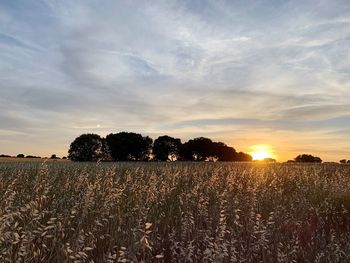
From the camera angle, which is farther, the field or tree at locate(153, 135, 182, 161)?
tree at locate(153, 135, 182, 161)

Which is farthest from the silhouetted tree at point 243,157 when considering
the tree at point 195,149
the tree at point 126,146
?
the tree at point 126,146

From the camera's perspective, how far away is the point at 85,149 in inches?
2520

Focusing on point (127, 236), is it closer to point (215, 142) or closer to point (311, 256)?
point (311, 256)

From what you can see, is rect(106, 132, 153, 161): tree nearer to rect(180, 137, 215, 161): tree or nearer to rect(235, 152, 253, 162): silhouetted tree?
rect(180, 137, 215, 161): tree

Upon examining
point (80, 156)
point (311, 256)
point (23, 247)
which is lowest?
point (311, 256)

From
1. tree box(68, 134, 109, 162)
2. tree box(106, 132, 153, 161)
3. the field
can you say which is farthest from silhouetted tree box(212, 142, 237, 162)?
the field

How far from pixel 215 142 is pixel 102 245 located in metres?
77.9

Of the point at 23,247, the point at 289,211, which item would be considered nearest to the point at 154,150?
the point at 289,211

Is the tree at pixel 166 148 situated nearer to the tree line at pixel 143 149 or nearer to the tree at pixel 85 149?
the tree line at pixel 143 149

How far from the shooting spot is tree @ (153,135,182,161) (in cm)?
7481

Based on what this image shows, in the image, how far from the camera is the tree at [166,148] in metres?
74.8

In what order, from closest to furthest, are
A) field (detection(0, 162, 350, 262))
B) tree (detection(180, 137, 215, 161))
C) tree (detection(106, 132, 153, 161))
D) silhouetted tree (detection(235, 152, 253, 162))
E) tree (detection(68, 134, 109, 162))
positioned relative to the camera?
field (detection(0, 162, 350, 262)) < tree (detection(68, 134, 109, 162)) < tree (detection(106, 132, 153, 161)) < tree (detection(180, 137, 215, 161)) < silhouetted tree (detection(235, 152, 253, 162))

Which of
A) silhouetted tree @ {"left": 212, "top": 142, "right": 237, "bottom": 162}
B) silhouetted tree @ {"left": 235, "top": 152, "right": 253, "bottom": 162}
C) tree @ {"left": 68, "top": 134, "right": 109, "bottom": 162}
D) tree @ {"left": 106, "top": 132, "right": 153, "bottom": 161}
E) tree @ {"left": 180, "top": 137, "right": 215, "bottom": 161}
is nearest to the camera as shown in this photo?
tree @ {"left": 68, "top": 134, "right": 109, "bottom": 162}

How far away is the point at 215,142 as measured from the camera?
82.9 meters
